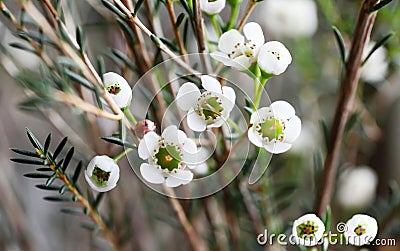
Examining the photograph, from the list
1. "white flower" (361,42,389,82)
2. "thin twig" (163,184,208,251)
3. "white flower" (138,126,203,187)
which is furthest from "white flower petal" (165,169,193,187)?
"white flower" (361,42,389,82)

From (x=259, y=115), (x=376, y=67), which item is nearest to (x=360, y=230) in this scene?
(x=259, y=115)

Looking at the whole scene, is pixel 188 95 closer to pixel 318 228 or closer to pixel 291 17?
pixel 318 228

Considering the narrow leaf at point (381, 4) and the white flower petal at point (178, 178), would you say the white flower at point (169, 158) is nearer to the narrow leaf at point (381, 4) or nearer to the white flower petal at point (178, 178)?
the white flower petal at point (178, 178)

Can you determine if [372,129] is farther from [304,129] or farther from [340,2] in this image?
[340,2]

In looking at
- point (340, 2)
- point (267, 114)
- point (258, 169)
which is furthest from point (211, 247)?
point (340, 2)

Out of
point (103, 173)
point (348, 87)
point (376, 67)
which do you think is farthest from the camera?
point (376, 67)

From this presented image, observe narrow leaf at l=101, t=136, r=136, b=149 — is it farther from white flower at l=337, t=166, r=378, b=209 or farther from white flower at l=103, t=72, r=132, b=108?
white flower at l=337, t=166, r=378, b=209

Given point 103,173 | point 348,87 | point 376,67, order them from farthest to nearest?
point 376,67, point 348,87, point 103,173
